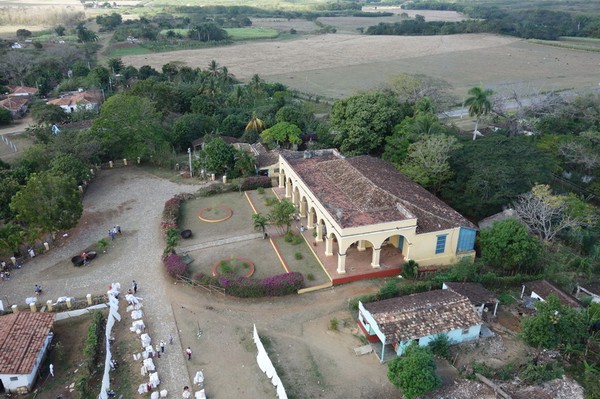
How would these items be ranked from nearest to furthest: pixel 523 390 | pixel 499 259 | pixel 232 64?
pixel 523 390
pixel 499 259
pixel 232 64

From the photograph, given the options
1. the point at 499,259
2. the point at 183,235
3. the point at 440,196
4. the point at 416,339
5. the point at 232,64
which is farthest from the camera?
the point at 232,64

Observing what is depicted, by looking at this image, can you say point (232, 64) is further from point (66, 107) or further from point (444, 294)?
point (444, 294)

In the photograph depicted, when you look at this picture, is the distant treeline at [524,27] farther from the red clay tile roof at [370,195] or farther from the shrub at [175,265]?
the shrub at [175,265]

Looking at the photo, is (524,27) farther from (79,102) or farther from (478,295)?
(478,295)

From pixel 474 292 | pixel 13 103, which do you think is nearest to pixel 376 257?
pixel 474 292

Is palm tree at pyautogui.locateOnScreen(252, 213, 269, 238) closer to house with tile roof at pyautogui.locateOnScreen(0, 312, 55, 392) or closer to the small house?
the small house

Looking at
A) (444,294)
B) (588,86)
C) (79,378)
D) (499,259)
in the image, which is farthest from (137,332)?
(588,86)
